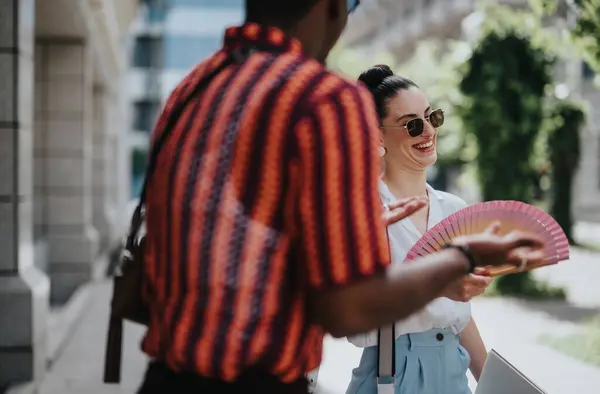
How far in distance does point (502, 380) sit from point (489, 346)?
6.96 m

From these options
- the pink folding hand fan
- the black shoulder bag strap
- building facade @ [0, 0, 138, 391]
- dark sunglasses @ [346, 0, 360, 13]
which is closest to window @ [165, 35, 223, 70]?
building facade @ [0, 0, 138, 391]

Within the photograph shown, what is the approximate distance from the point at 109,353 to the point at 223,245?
0.54m

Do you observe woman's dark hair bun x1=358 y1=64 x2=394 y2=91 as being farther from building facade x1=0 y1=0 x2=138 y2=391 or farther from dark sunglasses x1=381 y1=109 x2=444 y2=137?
building facade x1=0 y1=0 x2=138 y2=391

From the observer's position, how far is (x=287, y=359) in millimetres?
1459

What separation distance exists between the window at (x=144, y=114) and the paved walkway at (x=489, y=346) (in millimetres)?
47776

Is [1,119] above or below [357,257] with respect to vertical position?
above

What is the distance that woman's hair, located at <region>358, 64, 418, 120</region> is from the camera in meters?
2.88

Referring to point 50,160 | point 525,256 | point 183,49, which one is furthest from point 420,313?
point 183,49

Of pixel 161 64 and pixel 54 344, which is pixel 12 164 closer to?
pixel 54 344

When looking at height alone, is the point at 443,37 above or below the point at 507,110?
above

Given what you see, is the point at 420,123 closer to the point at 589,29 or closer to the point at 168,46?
the point at 589,29

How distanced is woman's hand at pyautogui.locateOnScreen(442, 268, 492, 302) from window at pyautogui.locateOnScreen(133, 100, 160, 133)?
58.6m

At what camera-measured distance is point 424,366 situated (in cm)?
274

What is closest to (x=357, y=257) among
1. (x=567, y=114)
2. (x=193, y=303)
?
(x=193, y=303)
